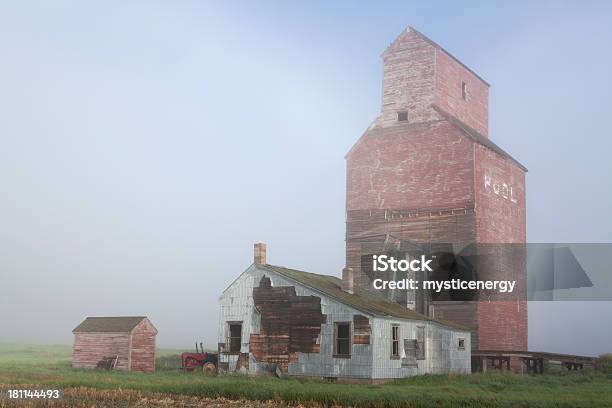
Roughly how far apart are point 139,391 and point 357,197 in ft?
84.9

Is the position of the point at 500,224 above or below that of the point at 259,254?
above

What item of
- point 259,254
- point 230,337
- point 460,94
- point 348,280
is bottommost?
point 230,337

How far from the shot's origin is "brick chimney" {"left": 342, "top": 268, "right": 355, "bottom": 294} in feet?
122

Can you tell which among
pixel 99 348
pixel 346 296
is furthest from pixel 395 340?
pixel 99 348

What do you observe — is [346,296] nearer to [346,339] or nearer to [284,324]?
[346,339]

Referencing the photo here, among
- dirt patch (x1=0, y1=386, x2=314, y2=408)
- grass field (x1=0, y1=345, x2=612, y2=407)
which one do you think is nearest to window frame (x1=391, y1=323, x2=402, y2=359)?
grass field (x1=0, y1=345, x2=612, y2=407)

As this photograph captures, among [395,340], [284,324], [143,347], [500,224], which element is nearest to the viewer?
[395,340]

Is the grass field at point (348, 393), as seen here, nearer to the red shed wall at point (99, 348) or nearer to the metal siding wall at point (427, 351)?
the metal siding wall at point (427, 351)

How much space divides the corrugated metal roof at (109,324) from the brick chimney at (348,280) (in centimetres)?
1388

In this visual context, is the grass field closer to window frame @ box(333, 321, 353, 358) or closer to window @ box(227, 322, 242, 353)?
window frame @ box(333, 321, 353, 358)

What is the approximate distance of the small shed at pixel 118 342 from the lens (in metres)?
43.2

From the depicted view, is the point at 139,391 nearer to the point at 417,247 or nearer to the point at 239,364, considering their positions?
the point at 239,364

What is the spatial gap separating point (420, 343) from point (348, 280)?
4.72 meters

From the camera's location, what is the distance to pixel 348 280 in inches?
1474
